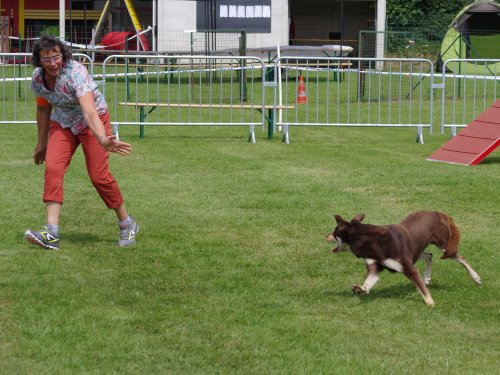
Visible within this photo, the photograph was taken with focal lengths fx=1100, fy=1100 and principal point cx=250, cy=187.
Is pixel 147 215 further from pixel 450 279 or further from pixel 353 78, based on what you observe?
pixel 353 78

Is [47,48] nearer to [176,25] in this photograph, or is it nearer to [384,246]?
[384,246]

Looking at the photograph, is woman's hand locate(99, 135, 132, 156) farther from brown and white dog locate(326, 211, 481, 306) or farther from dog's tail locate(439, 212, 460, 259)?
dog's tail locate(439, 212, 460, 259)

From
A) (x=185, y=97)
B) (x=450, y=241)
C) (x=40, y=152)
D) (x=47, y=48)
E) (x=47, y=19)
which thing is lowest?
(x=450, y=241)

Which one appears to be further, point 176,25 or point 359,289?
point 176,25

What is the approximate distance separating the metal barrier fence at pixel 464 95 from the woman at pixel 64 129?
9.55m

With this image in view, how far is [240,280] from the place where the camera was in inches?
303

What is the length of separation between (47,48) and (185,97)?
15.5m

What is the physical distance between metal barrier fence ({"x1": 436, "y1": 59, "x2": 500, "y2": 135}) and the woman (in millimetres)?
9547

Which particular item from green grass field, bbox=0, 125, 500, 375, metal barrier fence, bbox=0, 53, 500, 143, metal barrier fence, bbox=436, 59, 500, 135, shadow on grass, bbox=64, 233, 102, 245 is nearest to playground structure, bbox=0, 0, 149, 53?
metal barrier fence, bbox=0, 53, 500, 143

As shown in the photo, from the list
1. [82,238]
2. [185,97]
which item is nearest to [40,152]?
[82,238]

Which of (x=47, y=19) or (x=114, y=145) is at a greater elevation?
(x=47, y=19)

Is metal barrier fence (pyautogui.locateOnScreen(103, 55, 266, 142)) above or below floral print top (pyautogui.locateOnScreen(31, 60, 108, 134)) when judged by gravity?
below

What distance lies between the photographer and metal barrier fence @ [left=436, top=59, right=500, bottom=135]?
704 inches

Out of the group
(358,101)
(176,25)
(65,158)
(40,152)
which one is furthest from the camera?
(176,25)
